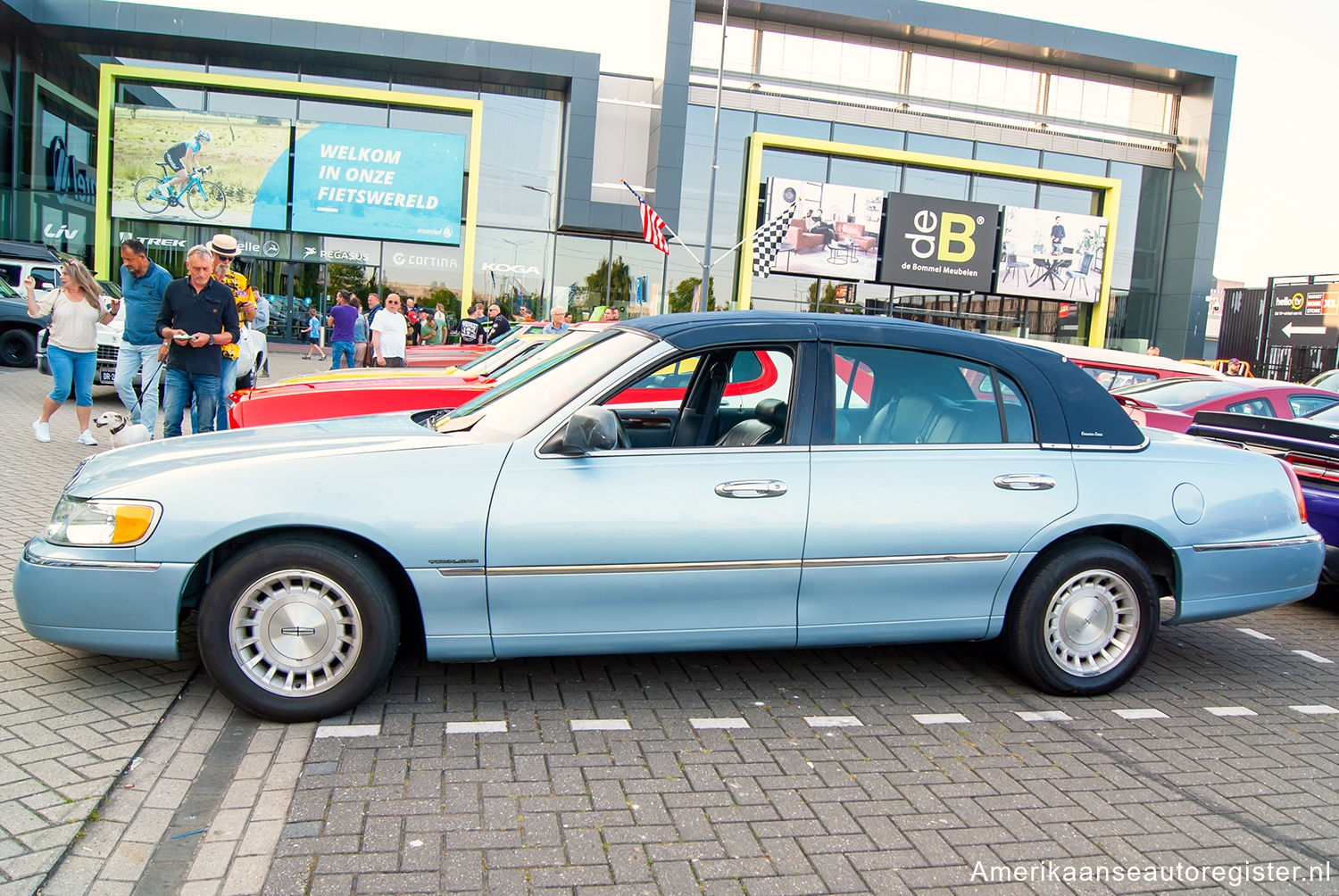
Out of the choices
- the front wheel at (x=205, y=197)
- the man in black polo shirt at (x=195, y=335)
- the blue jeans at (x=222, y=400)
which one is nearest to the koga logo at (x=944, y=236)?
the front wheel at (x=205, y=197)

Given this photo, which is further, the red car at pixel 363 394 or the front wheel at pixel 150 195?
the front wheel at pixel 150 195

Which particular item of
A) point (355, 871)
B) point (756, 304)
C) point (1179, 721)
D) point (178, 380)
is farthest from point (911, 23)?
point (355, 871)

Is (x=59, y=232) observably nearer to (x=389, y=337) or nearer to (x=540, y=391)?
(x=389, y=337)

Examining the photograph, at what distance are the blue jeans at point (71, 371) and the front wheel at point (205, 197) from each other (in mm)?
17880

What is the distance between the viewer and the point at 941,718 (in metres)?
4.04

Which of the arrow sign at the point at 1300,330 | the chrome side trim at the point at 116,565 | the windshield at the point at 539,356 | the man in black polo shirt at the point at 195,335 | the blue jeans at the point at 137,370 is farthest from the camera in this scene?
the arrow sign at the point at 1300,330

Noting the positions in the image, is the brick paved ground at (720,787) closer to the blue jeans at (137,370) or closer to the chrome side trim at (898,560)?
the chrome side trim at (898,560)

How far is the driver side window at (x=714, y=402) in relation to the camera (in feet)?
13.6

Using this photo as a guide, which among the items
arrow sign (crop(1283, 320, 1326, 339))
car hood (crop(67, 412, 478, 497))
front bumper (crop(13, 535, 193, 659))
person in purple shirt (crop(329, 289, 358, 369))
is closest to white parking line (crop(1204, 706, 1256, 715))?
car hood (crop(67, 412, 478, 497))

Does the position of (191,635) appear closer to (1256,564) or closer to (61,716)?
(61,716)

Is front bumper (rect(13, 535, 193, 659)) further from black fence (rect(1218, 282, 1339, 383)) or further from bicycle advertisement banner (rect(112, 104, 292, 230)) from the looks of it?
black fence (rect(1218, 282, 1339, 383))

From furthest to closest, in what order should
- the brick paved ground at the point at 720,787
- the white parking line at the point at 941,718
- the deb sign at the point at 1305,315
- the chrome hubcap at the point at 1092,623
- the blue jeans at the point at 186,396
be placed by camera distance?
the deb sign at the point at 1305,315, the blue jeans at the point at 186,396, the chrome hubcap at the point at 1092,623, the white parking line at the point at 941,718, the brick paved ground at the point at 720,787

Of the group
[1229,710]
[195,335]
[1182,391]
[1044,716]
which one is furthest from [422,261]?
[1229,710]

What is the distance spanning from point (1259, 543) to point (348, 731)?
404 centimetres
